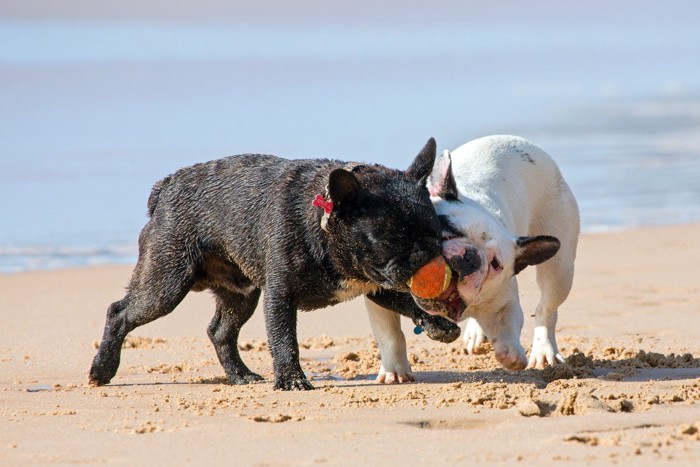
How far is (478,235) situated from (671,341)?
2.72 meters

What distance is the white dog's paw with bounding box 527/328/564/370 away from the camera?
765 cm

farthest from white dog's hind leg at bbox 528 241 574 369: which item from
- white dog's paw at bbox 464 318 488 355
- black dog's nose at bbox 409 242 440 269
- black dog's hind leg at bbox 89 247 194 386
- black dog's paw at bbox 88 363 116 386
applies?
black dog's paw at bbox 88 363 116 386

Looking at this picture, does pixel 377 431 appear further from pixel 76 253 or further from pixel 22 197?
pixel 22 197

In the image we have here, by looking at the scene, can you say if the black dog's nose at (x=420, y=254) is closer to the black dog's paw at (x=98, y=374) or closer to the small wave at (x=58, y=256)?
the black dog's paw at (x=98, y=374)

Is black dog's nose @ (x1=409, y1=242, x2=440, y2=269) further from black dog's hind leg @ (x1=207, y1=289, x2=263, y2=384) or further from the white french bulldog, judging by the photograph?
black dog's hind leg @ (x1=207, y1=289, x2=263, y2=384)

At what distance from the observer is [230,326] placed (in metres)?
7.50

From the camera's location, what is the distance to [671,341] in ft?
27.5

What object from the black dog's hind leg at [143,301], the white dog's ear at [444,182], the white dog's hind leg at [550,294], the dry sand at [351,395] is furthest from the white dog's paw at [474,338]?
the black dog's hind leg at [143,301]

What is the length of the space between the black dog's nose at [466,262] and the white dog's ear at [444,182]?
1.39ft

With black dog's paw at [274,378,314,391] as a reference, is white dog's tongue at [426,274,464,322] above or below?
above

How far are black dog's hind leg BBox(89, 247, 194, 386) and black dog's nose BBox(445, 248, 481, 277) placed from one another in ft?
5.63

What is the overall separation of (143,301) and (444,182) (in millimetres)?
1961

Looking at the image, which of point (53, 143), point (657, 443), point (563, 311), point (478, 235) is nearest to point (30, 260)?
point (563, 311)

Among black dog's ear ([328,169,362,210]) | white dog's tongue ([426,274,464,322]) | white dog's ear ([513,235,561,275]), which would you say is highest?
black dog's ear ([328,169,362,210])
